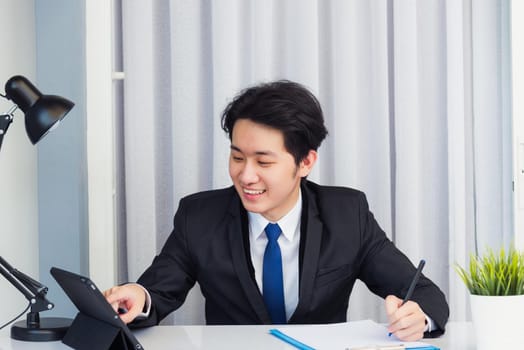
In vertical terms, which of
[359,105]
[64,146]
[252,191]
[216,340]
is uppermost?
[359,105]

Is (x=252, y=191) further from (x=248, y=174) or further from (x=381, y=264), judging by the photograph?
(x=381, y=264)

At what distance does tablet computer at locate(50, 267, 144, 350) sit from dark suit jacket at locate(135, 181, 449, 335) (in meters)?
0.37

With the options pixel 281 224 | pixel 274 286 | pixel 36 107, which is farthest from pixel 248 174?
pixel 36 107

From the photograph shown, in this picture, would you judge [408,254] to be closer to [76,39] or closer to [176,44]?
[176,44]

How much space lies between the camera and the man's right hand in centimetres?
168

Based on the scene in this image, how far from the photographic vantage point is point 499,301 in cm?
143

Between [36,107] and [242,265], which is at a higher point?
[36,107]

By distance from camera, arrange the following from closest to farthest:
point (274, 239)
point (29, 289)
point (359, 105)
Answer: point (29, 289) < point (274, 239) < point (359, 105)

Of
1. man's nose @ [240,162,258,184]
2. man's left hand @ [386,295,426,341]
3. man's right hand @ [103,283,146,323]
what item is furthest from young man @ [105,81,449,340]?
man's left hand @ [386,295,426,341]

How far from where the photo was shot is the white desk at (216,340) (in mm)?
1563

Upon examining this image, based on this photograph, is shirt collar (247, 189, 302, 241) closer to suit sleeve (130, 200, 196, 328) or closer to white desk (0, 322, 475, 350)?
suit sleeve (130, 200, 196, 328)

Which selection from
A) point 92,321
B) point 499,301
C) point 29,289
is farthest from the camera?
point 29,289

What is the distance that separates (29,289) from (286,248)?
0.70 m

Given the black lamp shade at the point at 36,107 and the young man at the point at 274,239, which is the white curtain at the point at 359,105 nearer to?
the young man at the point at 274,239
